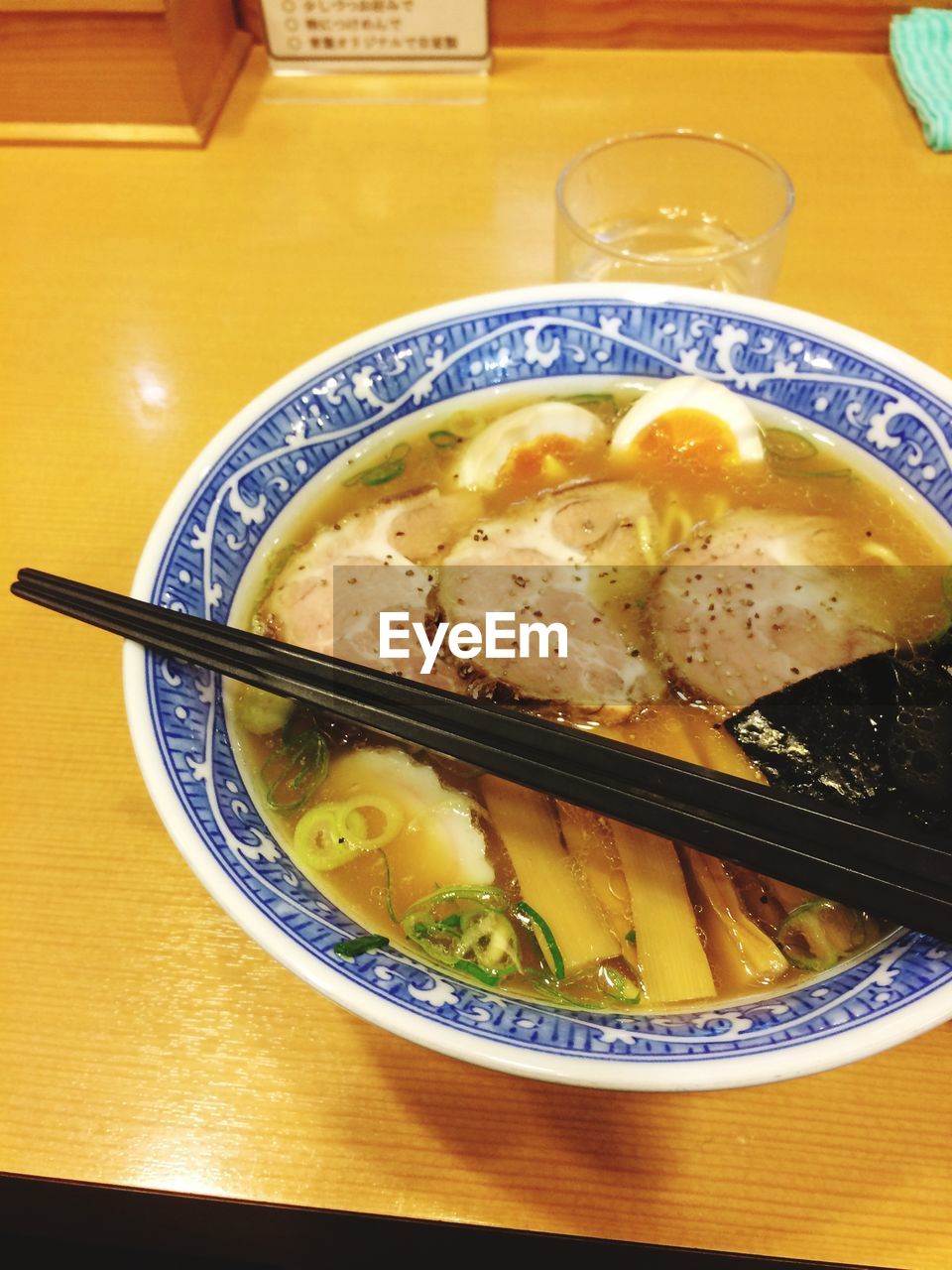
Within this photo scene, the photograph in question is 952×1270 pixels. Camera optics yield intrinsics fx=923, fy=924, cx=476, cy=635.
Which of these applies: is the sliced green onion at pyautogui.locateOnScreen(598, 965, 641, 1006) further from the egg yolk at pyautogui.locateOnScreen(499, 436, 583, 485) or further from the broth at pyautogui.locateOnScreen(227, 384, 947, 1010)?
the egg yolk at pyautogui.locateOnScreen(499, 436, 583, 485)

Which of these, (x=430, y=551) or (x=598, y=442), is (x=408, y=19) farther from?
(x=430, y=551)

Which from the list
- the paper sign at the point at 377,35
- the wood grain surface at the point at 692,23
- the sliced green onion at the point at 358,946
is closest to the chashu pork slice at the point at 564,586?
the sliced green onion at the point at 358,946

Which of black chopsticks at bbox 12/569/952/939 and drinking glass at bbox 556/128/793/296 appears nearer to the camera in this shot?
black chopsticks at bbox 12/569/952/939

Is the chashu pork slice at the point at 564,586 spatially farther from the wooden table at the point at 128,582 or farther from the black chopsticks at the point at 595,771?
the wooden table at the point at 128,582

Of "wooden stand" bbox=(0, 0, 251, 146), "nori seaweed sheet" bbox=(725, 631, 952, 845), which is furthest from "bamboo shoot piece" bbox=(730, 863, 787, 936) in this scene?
"wooden stand" bbox=(0, 0, 251, 146)

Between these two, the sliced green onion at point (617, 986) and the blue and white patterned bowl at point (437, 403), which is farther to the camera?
the sliced green onion at point (617, 986)

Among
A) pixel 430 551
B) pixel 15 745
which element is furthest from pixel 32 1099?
pixel 430 551
